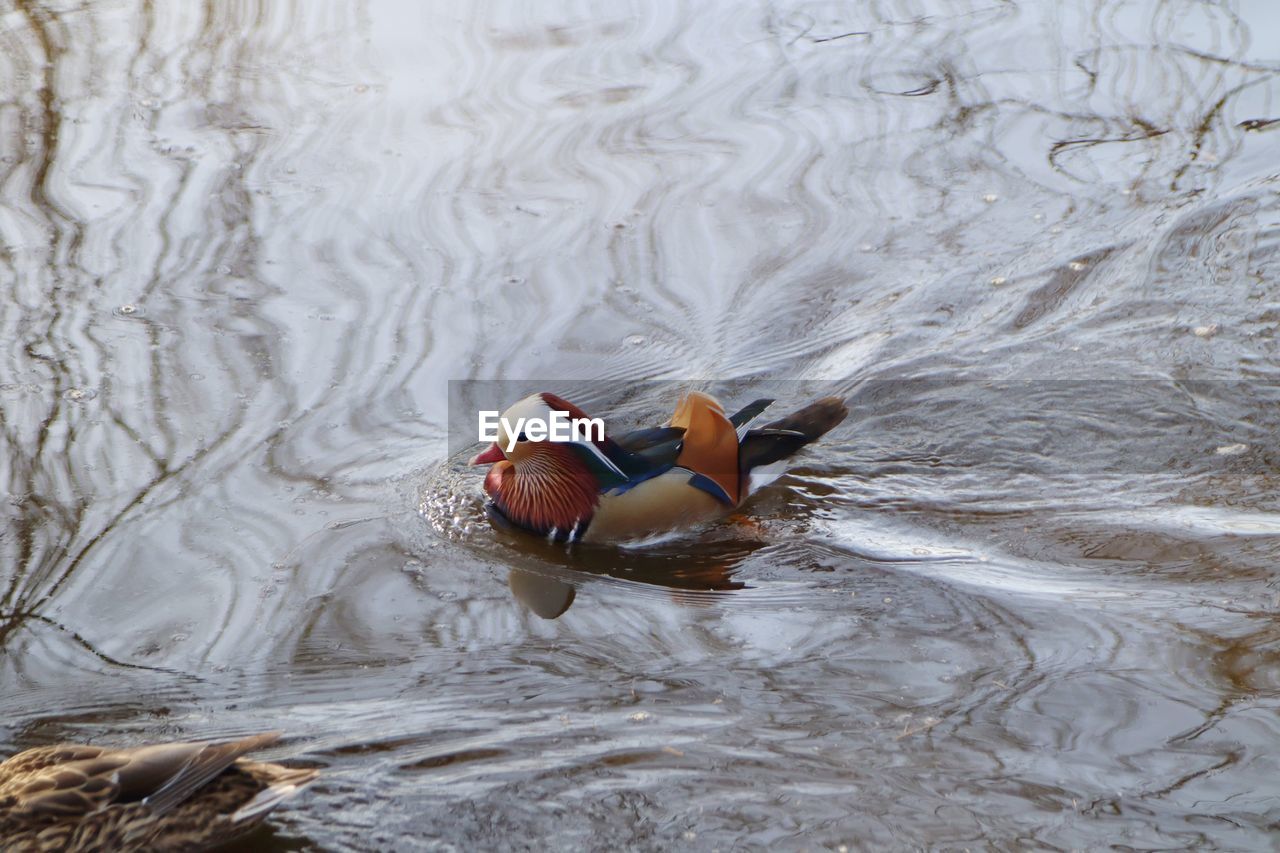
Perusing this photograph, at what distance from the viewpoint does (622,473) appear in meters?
5.59

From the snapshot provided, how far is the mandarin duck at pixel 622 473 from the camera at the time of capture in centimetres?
554

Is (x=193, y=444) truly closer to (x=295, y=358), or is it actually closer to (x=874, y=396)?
(x=295, y=358)

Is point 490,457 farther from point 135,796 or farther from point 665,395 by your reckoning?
point 135,796

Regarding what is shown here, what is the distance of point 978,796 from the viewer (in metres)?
3.70

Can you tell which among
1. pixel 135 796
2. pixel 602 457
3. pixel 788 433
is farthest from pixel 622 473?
pixel 135 796

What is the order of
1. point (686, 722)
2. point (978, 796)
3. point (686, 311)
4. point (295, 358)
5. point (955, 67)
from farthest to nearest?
point (955, 67) → point (686, 311) → point (295, 358) → point (686, 722) → point (978, 796)

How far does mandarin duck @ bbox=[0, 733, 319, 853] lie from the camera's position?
11.6ft

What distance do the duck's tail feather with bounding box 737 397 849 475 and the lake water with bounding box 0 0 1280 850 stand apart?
19 centimetres

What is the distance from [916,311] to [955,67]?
3.30 meters

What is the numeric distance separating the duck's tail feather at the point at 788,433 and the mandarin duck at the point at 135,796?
8.62 ft

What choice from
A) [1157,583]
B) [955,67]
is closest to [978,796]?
[1157,583]

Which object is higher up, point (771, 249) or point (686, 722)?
point (771, 249)

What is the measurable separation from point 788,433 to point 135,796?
3165 millimetres
